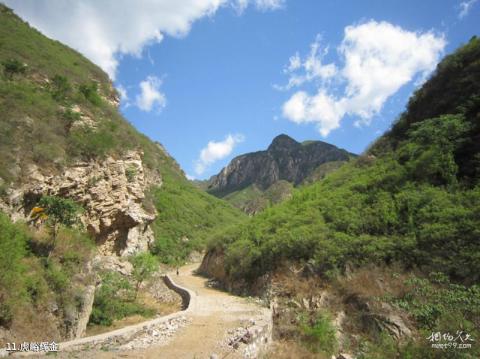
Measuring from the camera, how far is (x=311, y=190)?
22.7m

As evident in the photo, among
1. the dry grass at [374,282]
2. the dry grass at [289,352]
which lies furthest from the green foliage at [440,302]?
the dry grass at [289,352]

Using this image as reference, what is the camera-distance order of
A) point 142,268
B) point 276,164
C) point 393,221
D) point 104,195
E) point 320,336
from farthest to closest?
point 276,164 → point 142,268 → point 104,195 → point 393,221 → point 320,336

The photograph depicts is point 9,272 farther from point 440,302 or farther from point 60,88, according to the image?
point 60,88

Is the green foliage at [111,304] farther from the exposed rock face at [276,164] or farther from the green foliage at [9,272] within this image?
the exposed rock face at [276,164]

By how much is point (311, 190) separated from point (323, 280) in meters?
9.98

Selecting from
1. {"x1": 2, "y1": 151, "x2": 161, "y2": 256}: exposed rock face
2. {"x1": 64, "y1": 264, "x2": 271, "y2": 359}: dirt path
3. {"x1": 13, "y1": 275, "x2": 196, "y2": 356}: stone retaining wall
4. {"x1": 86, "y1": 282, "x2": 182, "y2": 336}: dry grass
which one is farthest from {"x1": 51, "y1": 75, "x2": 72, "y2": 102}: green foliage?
{"x1": 13, "y1": 275, "x2": 196, "y2": 356}: stone retaining wall

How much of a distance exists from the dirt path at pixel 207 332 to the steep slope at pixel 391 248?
5.05 ft

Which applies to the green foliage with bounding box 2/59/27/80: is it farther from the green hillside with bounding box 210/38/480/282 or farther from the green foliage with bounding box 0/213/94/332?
the green hillside with bounding box 210/38/480/282

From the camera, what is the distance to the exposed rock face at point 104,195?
13.4m

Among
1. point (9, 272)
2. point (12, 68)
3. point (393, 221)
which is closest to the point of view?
point (9, 272)

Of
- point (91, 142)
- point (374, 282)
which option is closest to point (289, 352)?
point (374, 282)

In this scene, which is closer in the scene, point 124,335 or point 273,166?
point 124,335

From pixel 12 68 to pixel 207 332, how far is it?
20706 mm

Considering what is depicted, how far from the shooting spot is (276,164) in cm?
15375
